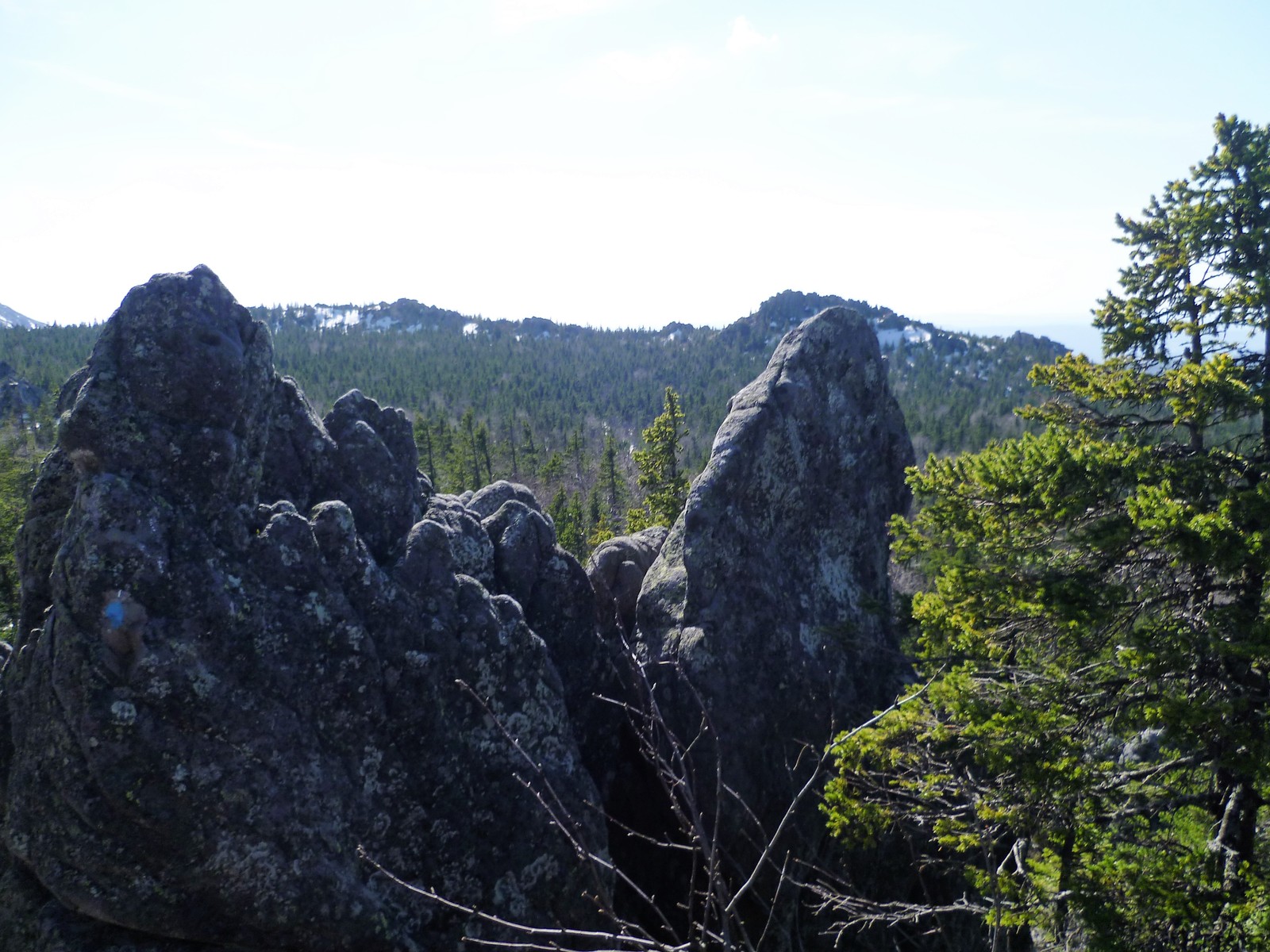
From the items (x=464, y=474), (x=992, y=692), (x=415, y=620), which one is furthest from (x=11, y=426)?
(x=992, y=692)

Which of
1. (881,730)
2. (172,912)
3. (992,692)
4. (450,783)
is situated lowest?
(172,912)

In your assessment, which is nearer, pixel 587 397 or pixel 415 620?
pixel 415 620

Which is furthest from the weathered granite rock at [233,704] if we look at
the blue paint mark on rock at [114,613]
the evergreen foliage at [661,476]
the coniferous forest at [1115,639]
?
the evergreen foliage at [661,476]

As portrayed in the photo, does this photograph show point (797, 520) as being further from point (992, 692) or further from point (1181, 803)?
point (1181, 803)

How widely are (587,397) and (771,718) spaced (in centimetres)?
13395

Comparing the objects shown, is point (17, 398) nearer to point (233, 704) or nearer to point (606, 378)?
point (233, 704)

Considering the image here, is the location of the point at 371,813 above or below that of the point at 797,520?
below

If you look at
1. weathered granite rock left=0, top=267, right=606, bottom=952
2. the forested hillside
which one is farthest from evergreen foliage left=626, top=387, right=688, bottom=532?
weathered granite rock left=0, top=267, right=606, bottom=952

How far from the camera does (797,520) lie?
42.5 ft

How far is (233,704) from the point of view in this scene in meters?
7.15

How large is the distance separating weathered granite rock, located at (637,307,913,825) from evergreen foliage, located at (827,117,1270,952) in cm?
217

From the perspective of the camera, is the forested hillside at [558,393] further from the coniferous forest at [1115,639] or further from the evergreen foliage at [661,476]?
the coniferous forest at [1115,639]

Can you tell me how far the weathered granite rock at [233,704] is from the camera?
6.79m

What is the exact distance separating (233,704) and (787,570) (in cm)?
817
